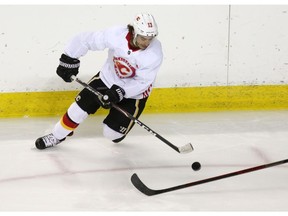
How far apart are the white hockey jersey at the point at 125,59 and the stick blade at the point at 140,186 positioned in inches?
23.8

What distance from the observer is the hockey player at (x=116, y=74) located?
3.30m

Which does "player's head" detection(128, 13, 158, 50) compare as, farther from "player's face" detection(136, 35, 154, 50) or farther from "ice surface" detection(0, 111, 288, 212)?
"ice surface" detection(0, 111, 288, 212)

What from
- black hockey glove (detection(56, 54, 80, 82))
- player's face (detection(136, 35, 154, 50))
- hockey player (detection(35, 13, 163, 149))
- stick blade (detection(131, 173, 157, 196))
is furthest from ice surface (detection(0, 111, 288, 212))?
player's face (detection(136, 35, 154, 50))

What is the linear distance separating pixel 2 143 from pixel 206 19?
1691 mm

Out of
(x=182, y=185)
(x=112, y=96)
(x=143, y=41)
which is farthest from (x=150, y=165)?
(x=143, y=41)

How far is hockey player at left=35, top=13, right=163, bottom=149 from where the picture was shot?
3.30m

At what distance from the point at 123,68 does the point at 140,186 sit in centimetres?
81

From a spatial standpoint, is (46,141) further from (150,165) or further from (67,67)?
(150,165)

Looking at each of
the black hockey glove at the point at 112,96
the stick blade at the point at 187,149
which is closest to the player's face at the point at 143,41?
the black hockey glove at the point at 112,96

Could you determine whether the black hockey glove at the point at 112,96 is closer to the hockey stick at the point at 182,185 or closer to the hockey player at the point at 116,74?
the hockey player at the point at 116,74

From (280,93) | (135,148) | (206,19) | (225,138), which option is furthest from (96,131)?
(280,93)

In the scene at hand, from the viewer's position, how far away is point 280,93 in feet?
14.7

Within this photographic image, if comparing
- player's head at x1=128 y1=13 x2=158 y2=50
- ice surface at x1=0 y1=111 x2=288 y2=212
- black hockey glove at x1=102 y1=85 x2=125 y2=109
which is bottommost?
ice surface at x1=0 y1=111 x2=288 y2=212

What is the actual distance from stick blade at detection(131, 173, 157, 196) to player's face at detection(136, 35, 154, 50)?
29.1 inches
